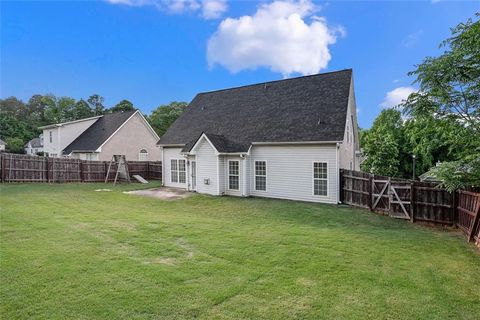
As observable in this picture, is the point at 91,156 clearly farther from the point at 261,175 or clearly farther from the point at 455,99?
the point at 455,99

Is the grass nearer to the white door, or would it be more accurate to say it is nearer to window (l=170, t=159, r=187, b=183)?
the white door

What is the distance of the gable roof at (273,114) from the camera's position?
15070 mm

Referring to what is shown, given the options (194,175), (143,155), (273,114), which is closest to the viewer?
(273,114)

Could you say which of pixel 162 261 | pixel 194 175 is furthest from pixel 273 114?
pixel 162 261

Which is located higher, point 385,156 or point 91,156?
point 91,156

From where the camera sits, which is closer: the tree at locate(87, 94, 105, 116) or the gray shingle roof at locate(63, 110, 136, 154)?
the gray shingle roof at locate(63, 110, 136, 154)

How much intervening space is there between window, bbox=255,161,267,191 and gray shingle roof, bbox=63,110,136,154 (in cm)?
1829

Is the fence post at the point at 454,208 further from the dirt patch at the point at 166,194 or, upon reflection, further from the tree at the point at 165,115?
the tree at the point at 165,115

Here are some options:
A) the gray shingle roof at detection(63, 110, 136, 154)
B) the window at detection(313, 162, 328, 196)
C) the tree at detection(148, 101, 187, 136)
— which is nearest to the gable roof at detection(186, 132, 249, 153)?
the window at detection(313, 162, 328, 196)

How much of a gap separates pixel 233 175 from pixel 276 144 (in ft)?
10.2

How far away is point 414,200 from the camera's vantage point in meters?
11.0

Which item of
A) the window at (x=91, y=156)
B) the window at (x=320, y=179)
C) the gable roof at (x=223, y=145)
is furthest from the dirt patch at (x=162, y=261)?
the window at (x=91, y=156)

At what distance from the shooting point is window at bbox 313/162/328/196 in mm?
14347

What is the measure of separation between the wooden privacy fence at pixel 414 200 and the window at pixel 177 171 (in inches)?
413
